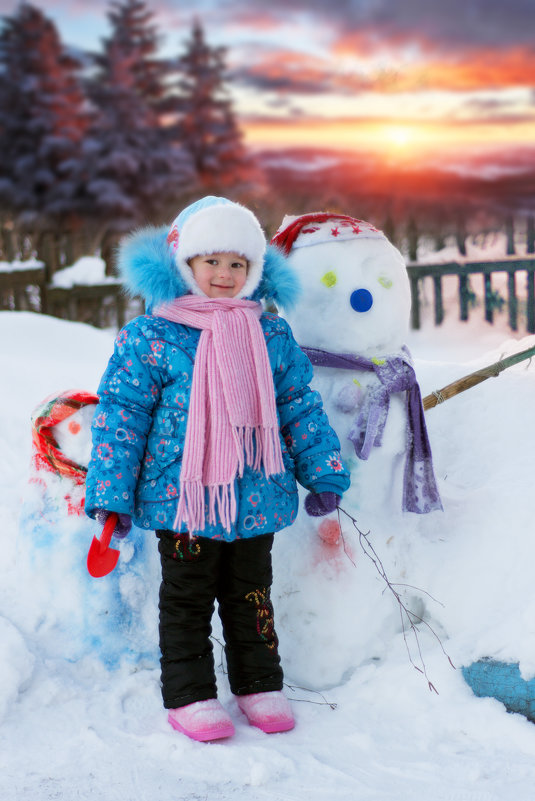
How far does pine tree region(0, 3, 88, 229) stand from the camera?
1950cm

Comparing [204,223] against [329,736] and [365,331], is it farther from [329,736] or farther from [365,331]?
[329,736]

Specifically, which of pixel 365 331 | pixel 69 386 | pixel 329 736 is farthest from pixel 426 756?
pixel 69 386

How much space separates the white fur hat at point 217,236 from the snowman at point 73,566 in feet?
1.88

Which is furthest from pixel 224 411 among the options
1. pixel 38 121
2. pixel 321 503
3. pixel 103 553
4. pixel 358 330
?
pixel 38 121

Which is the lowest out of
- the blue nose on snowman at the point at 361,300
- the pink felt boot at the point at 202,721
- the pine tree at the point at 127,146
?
the pink felt boot at the point at 202,721

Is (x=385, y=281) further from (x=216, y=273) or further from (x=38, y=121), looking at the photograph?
(x=38, y=121)

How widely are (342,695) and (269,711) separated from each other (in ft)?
0.87

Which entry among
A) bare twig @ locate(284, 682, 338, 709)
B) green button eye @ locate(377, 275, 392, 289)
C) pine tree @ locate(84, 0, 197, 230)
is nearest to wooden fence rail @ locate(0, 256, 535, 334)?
green button eye @ locate(377, 275, 392, 289)

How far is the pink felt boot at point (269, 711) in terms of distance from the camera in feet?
7.07

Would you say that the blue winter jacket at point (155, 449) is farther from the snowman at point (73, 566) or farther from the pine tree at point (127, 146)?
the pine tree at point (127, 146)

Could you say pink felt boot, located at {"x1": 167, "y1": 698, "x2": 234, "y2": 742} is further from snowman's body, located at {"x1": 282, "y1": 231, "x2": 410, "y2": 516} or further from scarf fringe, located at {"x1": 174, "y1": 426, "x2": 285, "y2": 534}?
snowman's body, located at {"x1": 282, "y1": 231, "x2": 410, "y2": 516}

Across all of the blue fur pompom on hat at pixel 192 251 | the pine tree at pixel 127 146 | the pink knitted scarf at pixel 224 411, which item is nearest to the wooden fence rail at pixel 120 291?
the blue fur pompom on hat at pixel 192 251

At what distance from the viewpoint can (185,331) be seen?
223 centimetres

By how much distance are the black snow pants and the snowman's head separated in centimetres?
74
